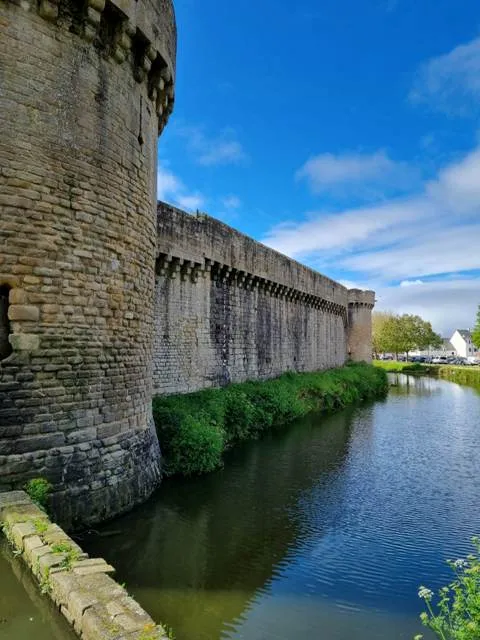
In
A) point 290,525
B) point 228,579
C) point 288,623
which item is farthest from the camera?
point 290,525

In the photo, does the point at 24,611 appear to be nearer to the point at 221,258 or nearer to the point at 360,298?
the point at 221,258

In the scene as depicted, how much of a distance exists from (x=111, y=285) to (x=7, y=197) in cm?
166

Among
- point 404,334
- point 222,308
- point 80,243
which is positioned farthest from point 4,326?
point 404,334

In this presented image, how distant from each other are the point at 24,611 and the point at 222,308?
38.5ft

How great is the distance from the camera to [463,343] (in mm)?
96688

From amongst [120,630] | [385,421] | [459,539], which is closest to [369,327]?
[385,421]

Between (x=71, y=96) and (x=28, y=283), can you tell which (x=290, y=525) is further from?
(x=71, y=96)

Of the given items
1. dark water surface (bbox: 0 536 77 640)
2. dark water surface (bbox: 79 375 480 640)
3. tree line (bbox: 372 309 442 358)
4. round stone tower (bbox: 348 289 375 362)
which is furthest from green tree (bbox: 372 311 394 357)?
dark water surface (bbox: 0 536 77 640)

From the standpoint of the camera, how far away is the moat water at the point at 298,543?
15.9 ft

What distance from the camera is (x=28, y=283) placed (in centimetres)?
571

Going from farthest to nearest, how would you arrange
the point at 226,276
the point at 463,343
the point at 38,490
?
the point at 463,343 < the point at 226,276 < the point at 38,490

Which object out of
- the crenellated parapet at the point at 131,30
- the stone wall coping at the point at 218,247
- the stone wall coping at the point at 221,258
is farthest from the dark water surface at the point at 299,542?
the crenellated parapet at the point at 131,30

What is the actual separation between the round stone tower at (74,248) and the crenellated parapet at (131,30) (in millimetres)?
18

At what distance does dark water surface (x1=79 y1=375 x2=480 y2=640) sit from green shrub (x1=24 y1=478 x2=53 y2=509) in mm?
872
